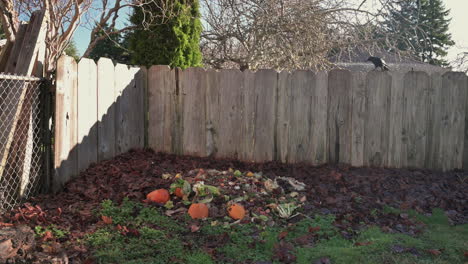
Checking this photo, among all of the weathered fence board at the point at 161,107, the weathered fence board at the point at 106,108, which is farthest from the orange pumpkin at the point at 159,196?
the weathered fence board at the point at 161,107

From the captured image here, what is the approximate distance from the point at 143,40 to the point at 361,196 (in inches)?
191

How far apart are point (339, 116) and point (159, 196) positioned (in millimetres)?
3169

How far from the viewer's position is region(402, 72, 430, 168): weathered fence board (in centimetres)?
599

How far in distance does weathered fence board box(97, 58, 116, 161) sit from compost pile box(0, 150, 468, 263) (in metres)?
0.21

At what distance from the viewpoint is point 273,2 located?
8.73 m

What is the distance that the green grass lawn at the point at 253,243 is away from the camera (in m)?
3.20

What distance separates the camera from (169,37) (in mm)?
7301

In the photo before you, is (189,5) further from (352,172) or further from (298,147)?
(352,172)

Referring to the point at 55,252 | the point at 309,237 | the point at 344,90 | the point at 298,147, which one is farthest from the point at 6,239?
the point at 344,90

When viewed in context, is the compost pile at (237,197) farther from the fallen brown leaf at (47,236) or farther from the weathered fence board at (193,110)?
the weathered fence board at (193,110)

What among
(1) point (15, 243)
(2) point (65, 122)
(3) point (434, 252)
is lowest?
(3) point (434, 252)

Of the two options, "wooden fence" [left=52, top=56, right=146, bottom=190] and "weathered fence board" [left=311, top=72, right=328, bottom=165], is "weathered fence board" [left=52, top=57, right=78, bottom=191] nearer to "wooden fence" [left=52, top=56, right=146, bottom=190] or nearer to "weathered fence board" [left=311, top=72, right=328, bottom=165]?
"wooden fence" [left=52, top=56, right=146, bottom=190]

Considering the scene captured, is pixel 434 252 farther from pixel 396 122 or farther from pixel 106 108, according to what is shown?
pixel 106 108

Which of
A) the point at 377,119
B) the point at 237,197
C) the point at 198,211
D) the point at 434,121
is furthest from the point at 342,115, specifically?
the point at 198,211
